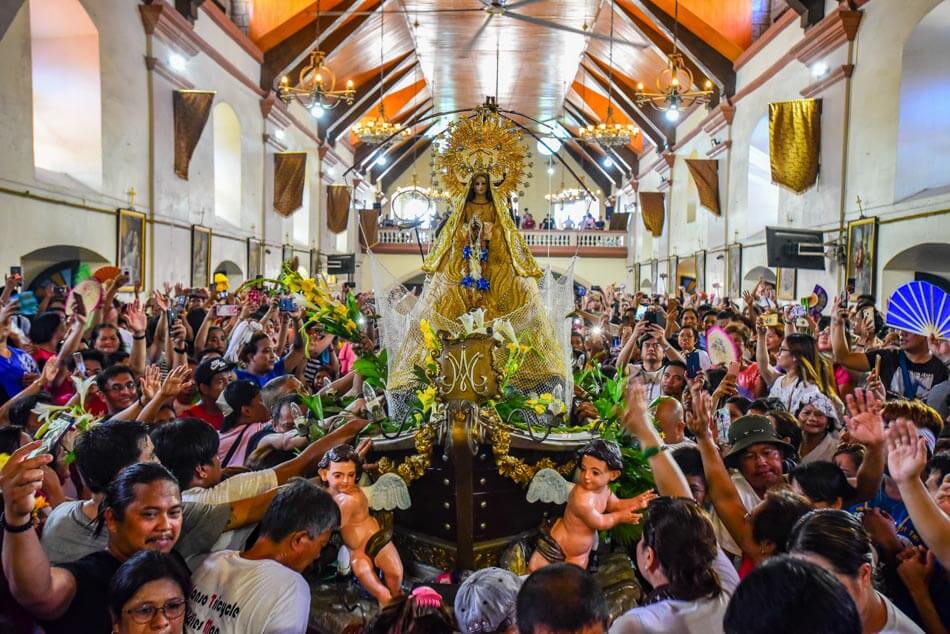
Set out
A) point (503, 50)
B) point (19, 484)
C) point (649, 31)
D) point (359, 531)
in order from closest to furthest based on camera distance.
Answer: point (19, 484), point (359, 531), point (649, 31), point (503, 50)

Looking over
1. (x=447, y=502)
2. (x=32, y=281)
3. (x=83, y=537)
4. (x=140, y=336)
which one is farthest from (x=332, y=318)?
A: (x=32, y=281)

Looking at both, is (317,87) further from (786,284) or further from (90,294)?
(786,284)

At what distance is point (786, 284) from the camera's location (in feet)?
44.8

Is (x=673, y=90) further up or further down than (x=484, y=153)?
further up

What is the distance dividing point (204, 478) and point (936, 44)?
10912 mm

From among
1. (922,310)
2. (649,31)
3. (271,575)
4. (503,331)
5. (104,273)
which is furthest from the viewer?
(649,31)

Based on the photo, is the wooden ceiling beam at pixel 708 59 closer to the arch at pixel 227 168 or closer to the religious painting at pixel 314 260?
the arch at pixel 227 168

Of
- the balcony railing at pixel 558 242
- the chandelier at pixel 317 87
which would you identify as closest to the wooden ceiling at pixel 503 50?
the chandelier at pixel 317 87

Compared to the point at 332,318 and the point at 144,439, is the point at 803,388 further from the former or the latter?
the point at 144,439

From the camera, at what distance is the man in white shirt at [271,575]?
2.18 m

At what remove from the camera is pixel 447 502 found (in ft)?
11.8

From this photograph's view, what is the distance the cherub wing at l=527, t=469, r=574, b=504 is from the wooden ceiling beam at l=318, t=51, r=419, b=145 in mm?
18818

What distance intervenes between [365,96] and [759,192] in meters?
11.6

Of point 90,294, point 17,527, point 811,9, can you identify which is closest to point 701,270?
point 811,9
